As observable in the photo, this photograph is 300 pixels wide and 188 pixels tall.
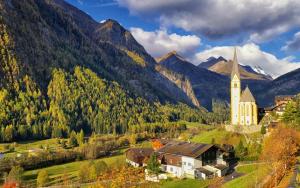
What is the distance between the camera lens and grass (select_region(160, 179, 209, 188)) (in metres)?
94.6

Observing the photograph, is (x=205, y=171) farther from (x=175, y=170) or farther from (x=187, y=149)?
(x=187, y=149)

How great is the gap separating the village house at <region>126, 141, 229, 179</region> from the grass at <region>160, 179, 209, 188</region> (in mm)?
4185

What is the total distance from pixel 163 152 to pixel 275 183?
5110 centimetres

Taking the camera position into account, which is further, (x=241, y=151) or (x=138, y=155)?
(x=138, y=155)

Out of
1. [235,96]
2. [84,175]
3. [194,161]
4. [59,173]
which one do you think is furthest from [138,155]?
[235,96]

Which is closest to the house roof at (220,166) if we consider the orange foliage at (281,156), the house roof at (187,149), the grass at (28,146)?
the house roof at (187,149)

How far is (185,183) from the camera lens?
98188 mm

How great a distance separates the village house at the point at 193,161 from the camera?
343 feet

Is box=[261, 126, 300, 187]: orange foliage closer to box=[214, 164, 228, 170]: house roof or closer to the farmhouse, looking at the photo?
box=[214, 164, 228, 170]: house roof

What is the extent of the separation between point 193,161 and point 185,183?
33.7 ft

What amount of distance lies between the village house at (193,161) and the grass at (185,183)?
418 cm

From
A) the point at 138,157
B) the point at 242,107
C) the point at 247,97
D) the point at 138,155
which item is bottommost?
the point at 138,157

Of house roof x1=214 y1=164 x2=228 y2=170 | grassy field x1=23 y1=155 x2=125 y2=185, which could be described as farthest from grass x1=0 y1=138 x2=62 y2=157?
house roof x1=214 y1=164 x2=228 y2=170

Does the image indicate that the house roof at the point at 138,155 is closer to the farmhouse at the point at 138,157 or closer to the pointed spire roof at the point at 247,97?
the farmhouse at the point at 138,157
